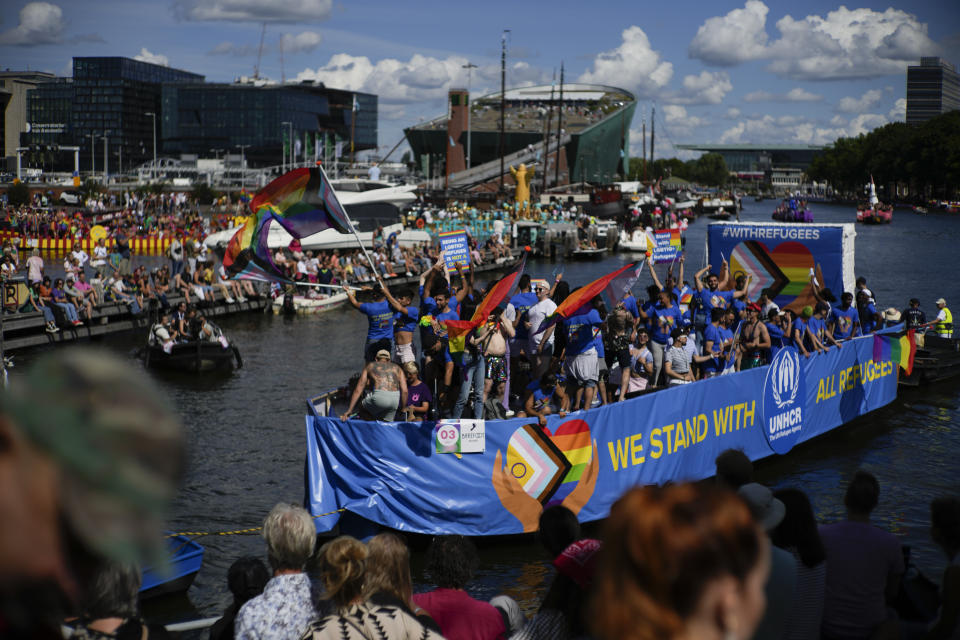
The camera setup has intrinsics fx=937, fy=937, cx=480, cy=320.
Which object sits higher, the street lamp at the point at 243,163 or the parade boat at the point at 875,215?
the street lamp at the point at 243,163

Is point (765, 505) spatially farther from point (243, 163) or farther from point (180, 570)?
point (243, 163)

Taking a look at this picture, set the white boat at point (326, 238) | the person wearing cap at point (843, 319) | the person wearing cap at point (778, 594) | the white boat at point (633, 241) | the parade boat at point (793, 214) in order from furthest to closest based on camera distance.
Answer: the parade boat at point (793, 214)
the white boat at point (633, 241)
the white boat at point (326, 238)
the person wearing cap at point (843, 319)
the person wearing cap at point (778, 594)

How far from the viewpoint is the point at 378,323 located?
12.4 m

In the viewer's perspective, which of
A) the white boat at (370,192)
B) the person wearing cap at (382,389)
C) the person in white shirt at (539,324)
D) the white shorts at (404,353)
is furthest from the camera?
the white boat at (370,192)

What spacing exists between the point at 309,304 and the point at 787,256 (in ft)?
59.7

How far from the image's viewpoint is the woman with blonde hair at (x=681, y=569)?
204 cm

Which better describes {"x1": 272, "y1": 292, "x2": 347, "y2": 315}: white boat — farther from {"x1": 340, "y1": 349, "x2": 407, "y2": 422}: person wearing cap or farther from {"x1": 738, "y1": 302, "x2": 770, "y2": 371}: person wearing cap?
{"x1": 340, "y1": 349, "x2": 407, "y2": 422}: person wearing cap

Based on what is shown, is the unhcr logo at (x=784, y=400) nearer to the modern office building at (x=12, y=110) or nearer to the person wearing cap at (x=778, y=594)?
the person wearing cap at (x=778, y=594)

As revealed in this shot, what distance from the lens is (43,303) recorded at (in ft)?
83.6

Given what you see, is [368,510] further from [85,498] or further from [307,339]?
[307,339]

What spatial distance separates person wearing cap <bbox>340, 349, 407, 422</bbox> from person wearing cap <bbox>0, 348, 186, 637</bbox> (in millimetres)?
9007

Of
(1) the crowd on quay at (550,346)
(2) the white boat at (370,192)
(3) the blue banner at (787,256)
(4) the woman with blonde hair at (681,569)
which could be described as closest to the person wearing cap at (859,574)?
(4) the woman with blonde hair at (681,569)

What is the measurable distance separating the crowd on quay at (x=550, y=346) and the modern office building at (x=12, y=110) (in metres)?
140

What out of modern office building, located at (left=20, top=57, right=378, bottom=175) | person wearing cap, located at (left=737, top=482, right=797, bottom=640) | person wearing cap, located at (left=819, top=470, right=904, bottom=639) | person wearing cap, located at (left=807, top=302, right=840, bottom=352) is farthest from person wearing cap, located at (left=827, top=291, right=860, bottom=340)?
modern office building, located at (left=20, top=57, right=378, bottom=175)
